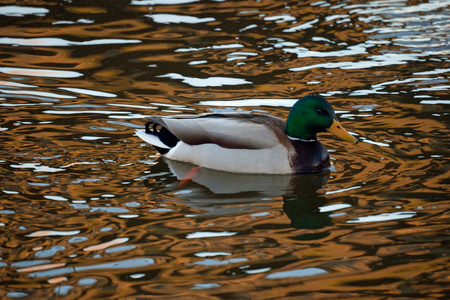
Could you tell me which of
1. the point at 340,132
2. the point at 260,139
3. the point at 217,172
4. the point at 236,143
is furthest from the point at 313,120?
the point at 217,172

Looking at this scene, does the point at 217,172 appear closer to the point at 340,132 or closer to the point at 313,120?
the point at 313,120

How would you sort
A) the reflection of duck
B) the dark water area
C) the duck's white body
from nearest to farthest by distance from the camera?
the dark water area, the reflection of duck, the duck's white body

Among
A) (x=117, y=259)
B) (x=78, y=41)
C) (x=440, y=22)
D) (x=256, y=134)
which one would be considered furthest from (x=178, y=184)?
(x=440, y=22)

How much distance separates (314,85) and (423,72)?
5.01 feet

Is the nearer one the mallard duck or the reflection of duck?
the reflection of duck

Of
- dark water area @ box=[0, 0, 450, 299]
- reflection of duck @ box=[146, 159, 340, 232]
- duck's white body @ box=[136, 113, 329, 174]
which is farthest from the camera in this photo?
duck's white body @ box=[136, 113, 329, 174]

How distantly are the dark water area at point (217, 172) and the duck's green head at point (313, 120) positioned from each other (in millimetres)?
382

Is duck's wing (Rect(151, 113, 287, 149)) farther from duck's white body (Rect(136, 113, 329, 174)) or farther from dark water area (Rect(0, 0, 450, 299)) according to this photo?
dark water area (Rect(0, 0, 450, 299))

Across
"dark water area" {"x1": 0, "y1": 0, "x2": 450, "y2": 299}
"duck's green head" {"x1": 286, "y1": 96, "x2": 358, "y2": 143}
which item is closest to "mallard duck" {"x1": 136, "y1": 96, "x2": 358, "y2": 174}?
"duck's green head" {"x1": 286, "y1": 96, "x2": 358, "y2": 143}

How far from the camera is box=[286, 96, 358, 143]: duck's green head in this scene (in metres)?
7.45

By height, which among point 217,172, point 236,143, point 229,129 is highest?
point 229,129

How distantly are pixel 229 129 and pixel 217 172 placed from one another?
45cm

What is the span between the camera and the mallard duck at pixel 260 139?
7.39 m

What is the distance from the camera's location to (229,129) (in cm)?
745
